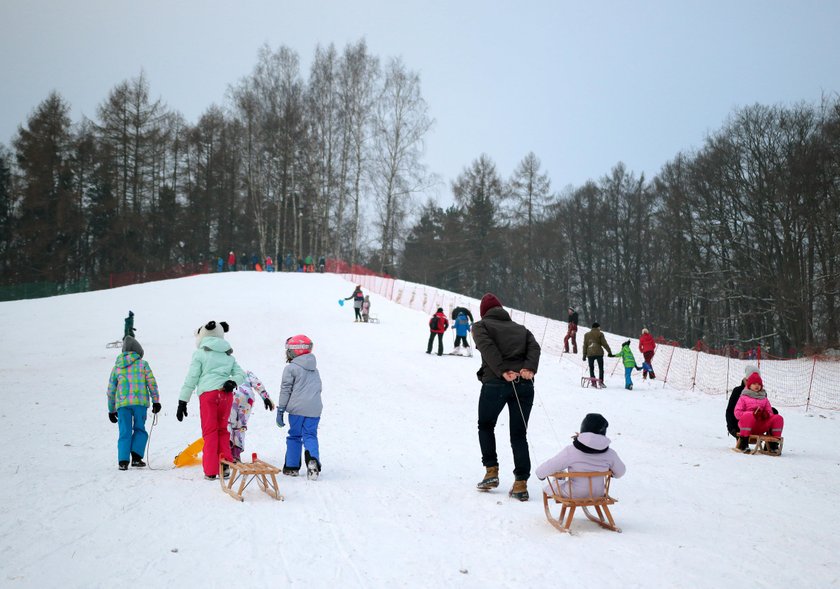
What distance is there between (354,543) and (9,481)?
160 inches

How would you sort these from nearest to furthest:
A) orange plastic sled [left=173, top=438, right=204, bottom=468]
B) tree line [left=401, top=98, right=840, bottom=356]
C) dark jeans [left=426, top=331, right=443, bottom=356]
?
orange plastic sled [left=173, top=438, right=204, bottom=468]
dark jeans [left=426, top=331, right=443, bottom=356]
tree line [left=401, top=98, right=840, bottom=356]

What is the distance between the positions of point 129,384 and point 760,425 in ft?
29.0

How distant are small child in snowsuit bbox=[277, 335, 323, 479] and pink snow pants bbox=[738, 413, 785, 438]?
21.6 ft

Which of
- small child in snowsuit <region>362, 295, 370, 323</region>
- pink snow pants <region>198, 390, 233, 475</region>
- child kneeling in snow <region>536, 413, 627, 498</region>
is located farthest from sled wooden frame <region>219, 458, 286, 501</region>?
small child in snowsuit <region>362, 295, 370, 323</region>

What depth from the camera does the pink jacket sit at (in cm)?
970

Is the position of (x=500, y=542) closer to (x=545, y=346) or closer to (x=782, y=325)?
(x=545, y=346)

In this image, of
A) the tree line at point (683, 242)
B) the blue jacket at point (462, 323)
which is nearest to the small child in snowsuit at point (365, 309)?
the blue jacket at point (462, 323)

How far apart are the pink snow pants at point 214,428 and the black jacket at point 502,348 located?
2.85 meters

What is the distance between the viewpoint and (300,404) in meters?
7.02

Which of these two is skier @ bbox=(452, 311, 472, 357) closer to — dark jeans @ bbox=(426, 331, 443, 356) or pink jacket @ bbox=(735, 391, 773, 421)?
dark jeans @ bbox=(426, 331, 443, 356)

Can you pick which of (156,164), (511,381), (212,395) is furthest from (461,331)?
(156,164)

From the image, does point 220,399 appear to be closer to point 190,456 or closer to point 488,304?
point 190,456

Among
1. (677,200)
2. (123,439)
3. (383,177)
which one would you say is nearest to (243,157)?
(383,177)

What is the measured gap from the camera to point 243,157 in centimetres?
4762
